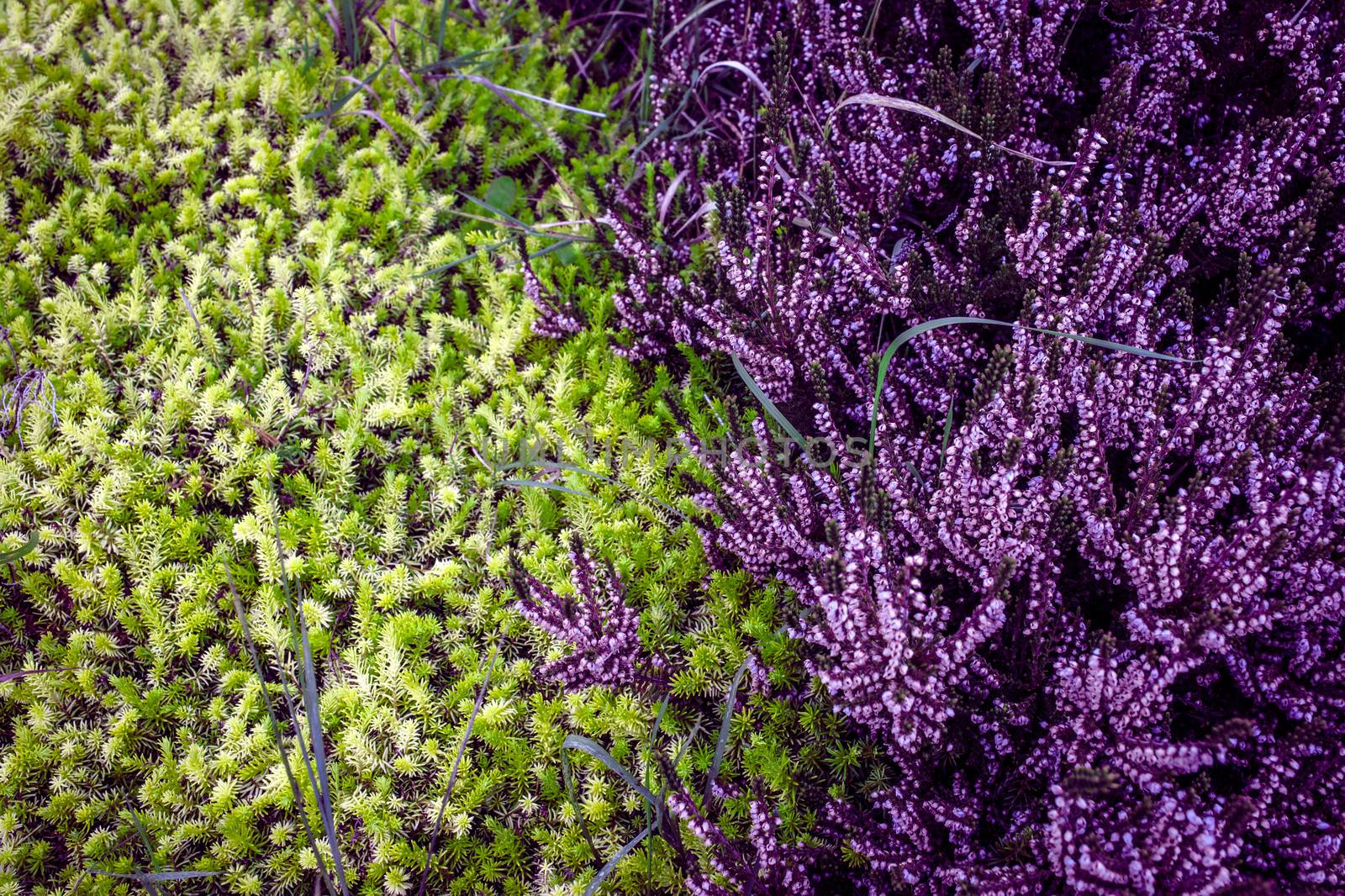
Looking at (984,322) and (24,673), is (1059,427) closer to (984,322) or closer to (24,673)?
(984,322)

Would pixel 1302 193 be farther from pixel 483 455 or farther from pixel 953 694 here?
pixel 483 455

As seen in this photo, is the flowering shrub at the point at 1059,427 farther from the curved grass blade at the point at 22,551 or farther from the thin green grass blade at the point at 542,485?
the curved grass blade at the point at 22,551

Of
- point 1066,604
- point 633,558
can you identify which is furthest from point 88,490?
point 1066,604

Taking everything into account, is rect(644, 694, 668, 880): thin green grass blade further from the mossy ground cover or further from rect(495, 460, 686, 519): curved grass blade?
rect(495, 460, 686, 519): curved grass blade

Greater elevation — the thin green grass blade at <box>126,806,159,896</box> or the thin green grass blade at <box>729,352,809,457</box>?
the thin green grass blade at <box>729,352,809,457</box>

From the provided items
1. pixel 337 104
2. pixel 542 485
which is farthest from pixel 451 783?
→ pixel 337 104

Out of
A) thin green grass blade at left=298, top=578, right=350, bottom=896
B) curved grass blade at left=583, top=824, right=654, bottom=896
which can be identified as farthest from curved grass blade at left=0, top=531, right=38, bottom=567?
curved grass blade at left=583, top=824, right=654, bottom=896
